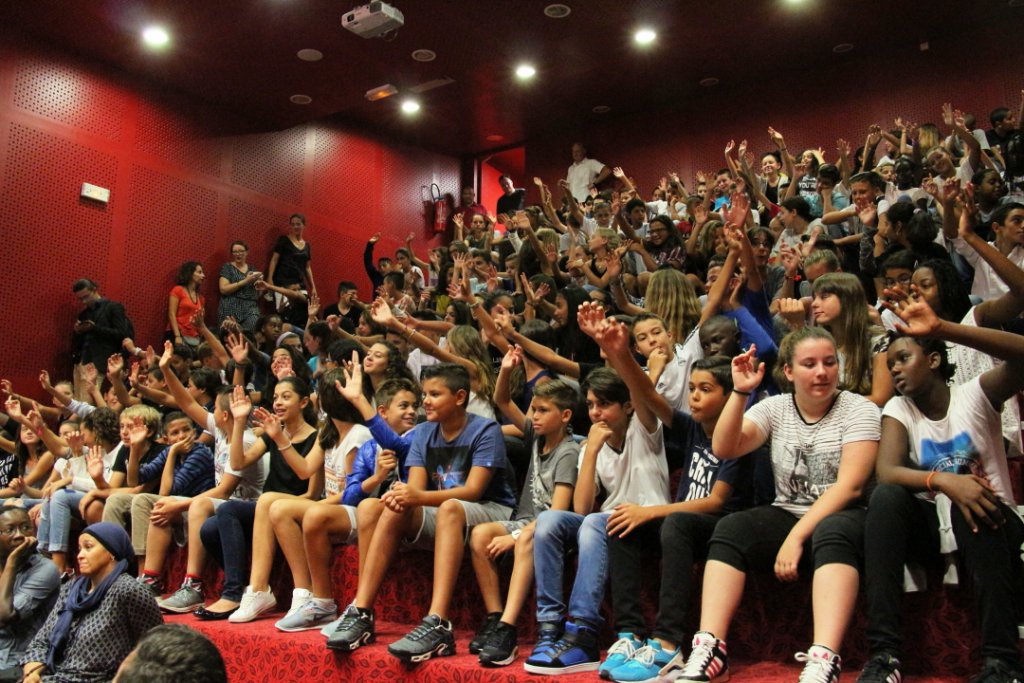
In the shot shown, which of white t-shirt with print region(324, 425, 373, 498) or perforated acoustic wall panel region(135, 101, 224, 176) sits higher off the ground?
perforated acoustic wall panel region(135, 101, 224, 176)

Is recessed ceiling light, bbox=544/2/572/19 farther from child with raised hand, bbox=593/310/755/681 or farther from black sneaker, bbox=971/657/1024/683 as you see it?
black sneaker, bbox=971/657/1024/683

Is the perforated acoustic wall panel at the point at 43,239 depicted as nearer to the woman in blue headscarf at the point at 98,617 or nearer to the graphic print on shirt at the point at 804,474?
the woman in blue headscarf at the point at 98,617

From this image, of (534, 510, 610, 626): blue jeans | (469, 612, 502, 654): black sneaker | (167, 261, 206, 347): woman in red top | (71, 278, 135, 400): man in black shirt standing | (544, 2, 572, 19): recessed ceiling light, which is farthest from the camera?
(167, 261, 206, 347): woman in red top

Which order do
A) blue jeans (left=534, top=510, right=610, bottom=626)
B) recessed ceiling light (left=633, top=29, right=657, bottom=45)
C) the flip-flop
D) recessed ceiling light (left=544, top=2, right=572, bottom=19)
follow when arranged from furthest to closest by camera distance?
recessed ceiling light (left=633, top=29, right=657, bottom=45) < recessed ceiling light (left=544, top=2, right=572, bottom=19) < the flip-flop < blue jeans (left=534, top=510, right=610, bottom=626)

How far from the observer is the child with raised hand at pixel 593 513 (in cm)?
249

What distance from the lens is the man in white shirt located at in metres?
10.3

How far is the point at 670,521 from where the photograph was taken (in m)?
2.49

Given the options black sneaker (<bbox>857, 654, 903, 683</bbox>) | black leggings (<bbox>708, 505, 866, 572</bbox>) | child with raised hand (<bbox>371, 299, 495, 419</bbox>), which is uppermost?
child with raised hand (<bbox>371, 299, 495, 419</bbox>)

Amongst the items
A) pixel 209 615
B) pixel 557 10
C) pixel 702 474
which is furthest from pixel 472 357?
pixel 557 10

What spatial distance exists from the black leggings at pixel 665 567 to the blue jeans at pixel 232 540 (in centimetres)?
176

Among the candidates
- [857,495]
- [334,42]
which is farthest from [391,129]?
[857,495]

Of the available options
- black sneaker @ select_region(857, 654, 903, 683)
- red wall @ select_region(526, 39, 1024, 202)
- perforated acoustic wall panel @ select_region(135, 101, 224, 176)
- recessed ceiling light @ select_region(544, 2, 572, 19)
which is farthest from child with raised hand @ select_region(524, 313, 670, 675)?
red wall @ select_region(526, 39, 1024, 202)

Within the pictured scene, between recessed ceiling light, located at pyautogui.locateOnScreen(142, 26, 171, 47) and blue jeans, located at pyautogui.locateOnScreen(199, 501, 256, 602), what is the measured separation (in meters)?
5.05

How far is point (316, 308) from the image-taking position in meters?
7.89
